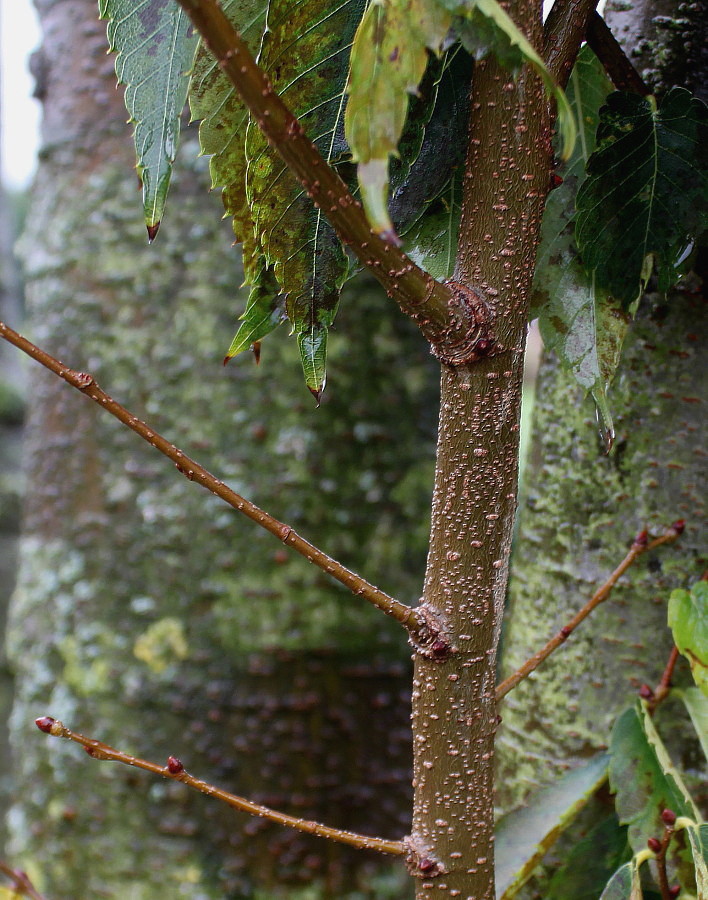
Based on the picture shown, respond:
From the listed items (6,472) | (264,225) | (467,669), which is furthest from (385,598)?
(6,472)

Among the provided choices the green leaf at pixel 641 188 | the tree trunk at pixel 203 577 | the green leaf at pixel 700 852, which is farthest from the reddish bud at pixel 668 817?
the tree trunk at pixel 203 577

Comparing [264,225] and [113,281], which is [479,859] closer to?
[264,225]

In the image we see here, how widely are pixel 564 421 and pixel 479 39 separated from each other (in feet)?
1.01

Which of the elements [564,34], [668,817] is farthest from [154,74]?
[668,817]

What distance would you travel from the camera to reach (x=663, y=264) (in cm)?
38

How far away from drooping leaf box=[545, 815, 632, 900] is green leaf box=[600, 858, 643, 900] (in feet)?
0.23

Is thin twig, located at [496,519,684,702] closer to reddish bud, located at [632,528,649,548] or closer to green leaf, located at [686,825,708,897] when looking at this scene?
reddish bud, located at [632,528,649,548]

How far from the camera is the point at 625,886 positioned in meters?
0.38

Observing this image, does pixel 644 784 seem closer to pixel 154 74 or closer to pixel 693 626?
pixel 693 626

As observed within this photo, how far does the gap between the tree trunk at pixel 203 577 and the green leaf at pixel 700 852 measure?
546 mm

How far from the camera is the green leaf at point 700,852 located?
13.9 inches

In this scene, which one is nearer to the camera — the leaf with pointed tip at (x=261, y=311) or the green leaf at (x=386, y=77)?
the green leaf at (x=386, y=77)

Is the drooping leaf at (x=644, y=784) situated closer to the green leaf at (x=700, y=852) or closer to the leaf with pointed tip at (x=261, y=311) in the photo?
the green leaf at (x=700, y=852)

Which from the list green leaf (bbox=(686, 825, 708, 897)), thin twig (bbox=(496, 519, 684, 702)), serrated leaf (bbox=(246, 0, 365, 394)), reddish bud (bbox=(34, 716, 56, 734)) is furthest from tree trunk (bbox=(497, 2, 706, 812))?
reddish bud (bbox=(34, 716, 56, 734))
